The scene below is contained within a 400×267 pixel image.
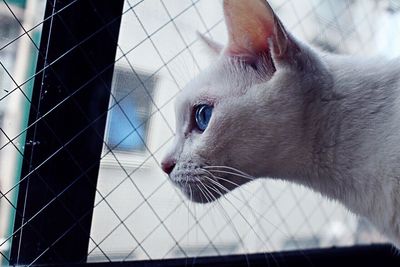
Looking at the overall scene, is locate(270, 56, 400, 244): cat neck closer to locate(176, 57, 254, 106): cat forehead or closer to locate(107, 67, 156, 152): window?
locate(176, 57, 254, 106): cat forehead

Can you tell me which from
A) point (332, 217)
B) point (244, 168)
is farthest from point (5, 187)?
point (332, 217)

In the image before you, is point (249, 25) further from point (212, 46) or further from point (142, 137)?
point (142, 137)

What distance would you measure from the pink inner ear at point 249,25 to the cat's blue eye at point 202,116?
109mm

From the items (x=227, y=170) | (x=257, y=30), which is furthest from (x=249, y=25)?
(x=227, y=170)

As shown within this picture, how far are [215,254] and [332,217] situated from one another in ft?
1.80

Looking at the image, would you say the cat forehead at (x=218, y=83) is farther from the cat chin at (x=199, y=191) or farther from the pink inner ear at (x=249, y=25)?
the cat chin at (x=199, y=191)

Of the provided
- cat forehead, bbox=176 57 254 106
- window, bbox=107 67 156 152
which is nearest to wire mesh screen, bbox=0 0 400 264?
window, bbox=107 67 156 152

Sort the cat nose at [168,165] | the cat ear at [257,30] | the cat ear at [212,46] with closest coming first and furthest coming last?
the cat ear at [257,30]
the cat nose at [168,165]
the cat ear at [212,46]

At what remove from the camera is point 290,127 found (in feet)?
2.29

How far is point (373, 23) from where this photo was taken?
1432 mm

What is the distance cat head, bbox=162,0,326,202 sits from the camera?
0.69 m

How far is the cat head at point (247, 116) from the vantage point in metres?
0.69

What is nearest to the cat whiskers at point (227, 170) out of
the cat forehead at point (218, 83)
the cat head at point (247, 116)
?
the cat head at point (247, 116)

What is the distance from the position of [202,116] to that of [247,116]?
0.29ft
